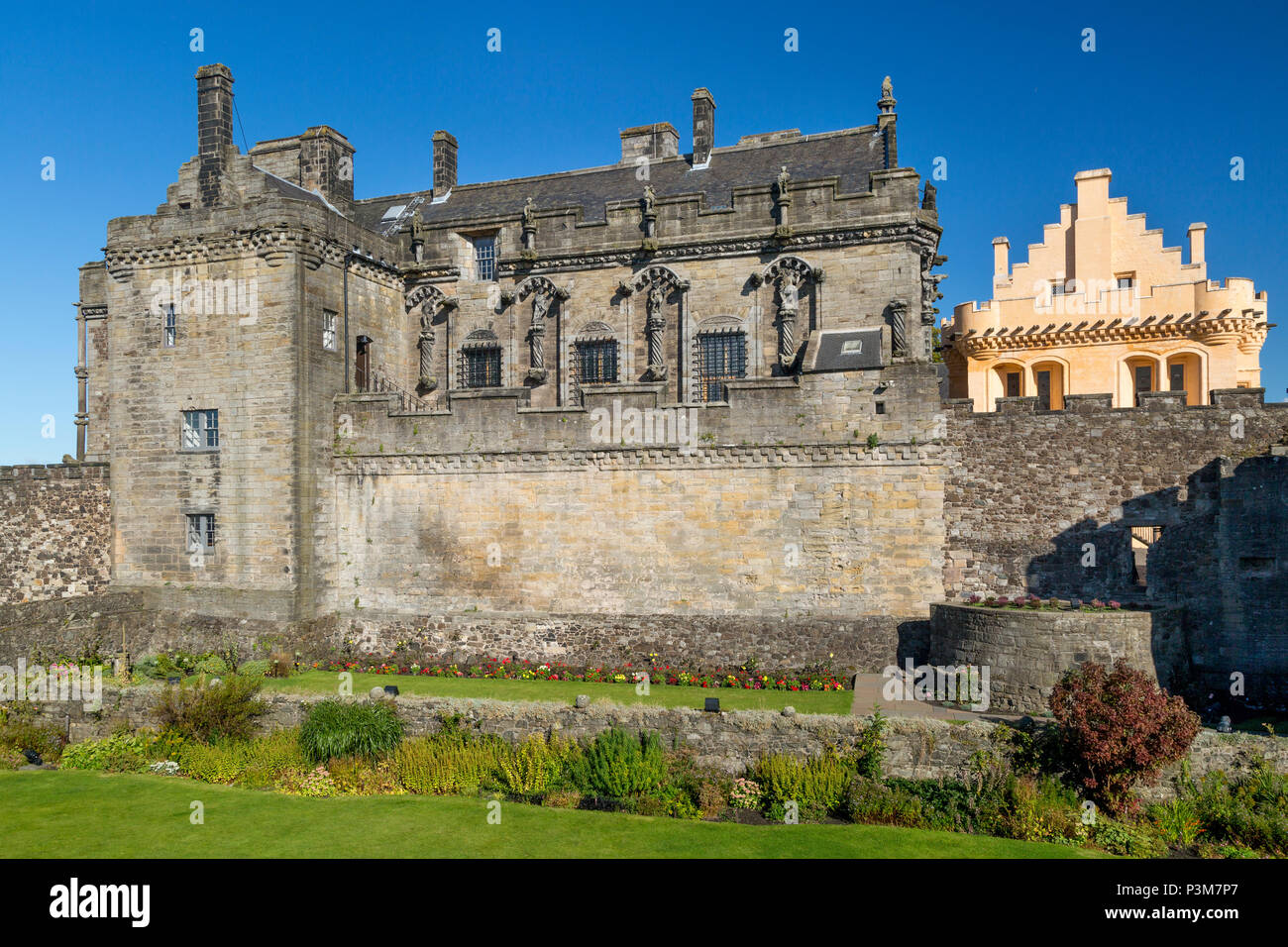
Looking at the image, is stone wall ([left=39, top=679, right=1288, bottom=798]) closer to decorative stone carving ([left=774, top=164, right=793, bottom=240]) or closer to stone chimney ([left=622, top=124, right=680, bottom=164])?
decorative stone carving ([left=774, top=164, right=793, bottom=240])

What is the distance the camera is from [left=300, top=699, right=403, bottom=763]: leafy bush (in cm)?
1766

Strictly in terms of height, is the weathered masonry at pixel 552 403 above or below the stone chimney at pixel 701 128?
below

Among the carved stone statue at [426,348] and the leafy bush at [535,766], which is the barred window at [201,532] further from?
the leafy bush at [535,766]

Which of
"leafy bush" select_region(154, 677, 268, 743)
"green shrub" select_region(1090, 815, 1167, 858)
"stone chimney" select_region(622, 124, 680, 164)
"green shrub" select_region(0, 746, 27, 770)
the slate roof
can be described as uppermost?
"stone chimney" select_region(622, 124, 680, 164)

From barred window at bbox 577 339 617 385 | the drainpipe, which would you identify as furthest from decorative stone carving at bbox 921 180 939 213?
the drainpipe

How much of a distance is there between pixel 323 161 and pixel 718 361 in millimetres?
15512

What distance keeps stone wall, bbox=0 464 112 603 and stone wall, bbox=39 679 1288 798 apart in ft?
35.7

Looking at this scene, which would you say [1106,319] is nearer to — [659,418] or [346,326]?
[659,418]

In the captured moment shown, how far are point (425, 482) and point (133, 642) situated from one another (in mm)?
9257

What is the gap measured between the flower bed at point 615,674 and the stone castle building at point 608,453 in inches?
19.0

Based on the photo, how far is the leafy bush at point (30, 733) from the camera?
18969 millimetres

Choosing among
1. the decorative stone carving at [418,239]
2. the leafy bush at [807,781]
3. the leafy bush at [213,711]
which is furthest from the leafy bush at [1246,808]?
A: the decorative stone carving at [418,239]

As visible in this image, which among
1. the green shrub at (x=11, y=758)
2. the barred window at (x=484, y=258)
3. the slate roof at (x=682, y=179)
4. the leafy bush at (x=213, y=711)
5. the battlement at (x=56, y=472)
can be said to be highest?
the slate roof at (x=682, y=179)
